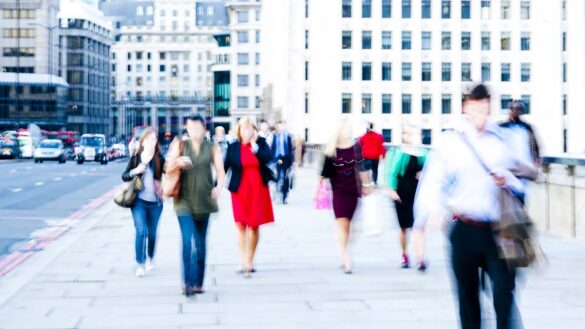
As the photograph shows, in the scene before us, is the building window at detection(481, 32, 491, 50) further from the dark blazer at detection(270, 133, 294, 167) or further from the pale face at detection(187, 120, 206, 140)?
the pale face at detection(187, 120, 206, 140)

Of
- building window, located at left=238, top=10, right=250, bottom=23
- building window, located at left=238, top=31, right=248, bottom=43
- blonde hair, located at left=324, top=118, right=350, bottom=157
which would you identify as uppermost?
building window, located at left=238, top=10, right=250, bottom=23

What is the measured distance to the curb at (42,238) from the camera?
445 inches

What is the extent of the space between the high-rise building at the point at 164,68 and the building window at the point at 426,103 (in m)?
90.9

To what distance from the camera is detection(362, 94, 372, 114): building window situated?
3123 inches

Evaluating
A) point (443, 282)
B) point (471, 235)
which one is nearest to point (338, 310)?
point (443, 282)

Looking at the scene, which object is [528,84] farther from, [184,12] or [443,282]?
[184,12]

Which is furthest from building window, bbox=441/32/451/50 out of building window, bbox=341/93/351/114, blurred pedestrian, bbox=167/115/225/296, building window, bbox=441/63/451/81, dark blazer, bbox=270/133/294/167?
blurred pedestrian, bbox=167/115/225/296

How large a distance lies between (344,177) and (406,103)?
232 ft

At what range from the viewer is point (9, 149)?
6875 centimetres

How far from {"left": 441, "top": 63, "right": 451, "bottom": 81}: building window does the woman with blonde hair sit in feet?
235

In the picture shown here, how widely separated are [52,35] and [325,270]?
4875 inches

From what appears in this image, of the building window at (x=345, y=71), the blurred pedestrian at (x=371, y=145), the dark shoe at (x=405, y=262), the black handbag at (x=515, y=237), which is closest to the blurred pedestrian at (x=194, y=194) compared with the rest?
the dark shoe at (x=405, y=262)

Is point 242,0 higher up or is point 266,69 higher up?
point 242,0

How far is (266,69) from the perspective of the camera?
10906 centimetres
